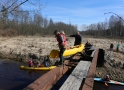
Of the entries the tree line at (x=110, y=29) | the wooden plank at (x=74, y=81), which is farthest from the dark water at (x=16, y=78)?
the tree line at (x=110, y=29)

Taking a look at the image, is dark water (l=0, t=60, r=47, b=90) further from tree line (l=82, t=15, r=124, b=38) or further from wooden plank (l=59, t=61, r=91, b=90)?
tree line (l=82, t=15, r=124, b=38)

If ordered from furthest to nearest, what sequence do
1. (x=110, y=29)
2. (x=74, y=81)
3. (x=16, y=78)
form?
(x=110, y=29), (x=16, y=78), (x=74, y=81)

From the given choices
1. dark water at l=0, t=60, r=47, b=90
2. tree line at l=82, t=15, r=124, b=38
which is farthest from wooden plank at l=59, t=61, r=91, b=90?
tree line at l=82, t=15, r=124, b=38

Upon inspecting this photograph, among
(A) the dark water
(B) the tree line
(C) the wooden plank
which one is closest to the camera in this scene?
(C) the wooden plank

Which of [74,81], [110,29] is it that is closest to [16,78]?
[74,81]

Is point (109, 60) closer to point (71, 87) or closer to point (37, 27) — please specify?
point (71, 87)

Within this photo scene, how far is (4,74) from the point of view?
51.8 feet

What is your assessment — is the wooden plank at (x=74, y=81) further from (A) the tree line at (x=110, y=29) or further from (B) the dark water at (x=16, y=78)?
(A) the tree line at (x=110, y=29)

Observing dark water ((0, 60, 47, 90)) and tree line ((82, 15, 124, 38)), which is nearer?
dark water ((0, 60, 47, 90))

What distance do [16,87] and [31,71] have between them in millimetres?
4306

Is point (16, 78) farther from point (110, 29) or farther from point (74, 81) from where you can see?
point (110, 29)

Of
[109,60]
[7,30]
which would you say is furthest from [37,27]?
[109,60]

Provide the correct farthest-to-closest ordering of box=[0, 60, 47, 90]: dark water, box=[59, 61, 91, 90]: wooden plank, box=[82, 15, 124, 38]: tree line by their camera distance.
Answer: box=[82, 15, 124, 38]: tree line → box=[0, 60, 47, 90]: dark water → box=[59, 61, 91, 90]: wooden plank

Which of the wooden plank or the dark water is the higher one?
the wooden plank
